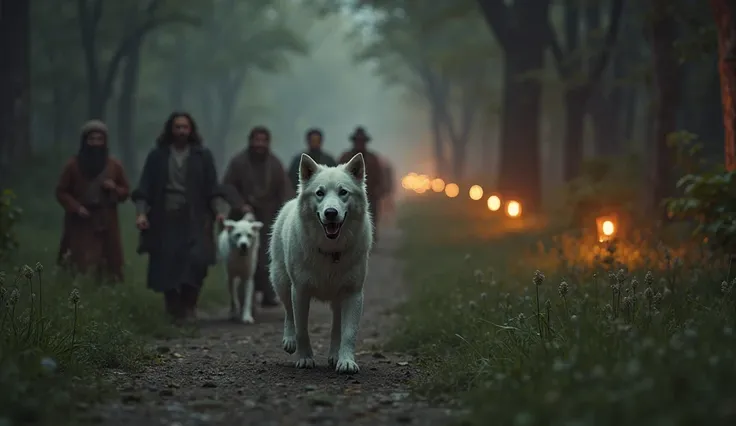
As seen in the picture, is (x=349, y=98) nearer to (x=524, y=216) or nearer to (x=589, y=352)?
(x=524, y=216)

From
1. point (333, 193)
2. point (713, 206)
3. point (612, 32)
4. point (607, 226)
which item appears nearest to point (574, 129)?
point (612, 32)

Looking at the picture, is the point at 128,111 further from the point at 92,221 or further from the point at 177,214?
the point at 177,214

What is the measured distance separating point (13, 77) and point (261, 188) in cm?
1153

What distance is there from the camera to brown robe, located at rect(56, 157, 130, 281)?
11.5m

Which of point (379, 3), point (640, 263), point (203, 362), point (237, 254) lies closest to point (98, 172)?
point (237, 254)

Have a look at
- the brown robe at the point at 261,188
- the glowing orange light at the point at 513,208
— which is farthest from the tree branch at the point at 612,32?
the brown robe at the point at 261,188

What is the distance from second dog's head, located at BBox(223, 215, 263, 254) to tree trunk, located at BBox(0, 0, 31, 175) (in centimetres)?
1230

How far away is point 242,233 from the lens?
11.6 metres

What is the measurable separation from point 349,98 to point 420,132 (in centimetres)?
1605

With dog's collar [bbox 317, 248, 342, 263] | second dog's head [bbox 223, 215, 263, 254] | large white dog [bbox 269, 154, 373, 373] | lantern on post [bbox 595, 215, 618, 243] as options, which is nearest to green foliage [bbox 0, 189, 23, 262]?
second dog's head [bbox 223, 215, 263, 254]

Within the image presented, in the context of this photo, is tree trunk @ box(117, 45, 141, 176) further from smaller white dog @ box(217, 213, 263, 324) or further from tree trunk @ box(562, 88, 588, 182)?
smaller white dog @ box(217, 213, 263, 324)

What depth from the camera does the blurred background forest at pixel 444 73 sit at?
61.9ft

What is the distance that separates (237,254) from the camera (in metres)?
11.8

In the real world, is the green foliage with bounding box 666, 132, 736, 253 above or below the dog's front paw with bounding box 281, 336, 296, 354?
above
